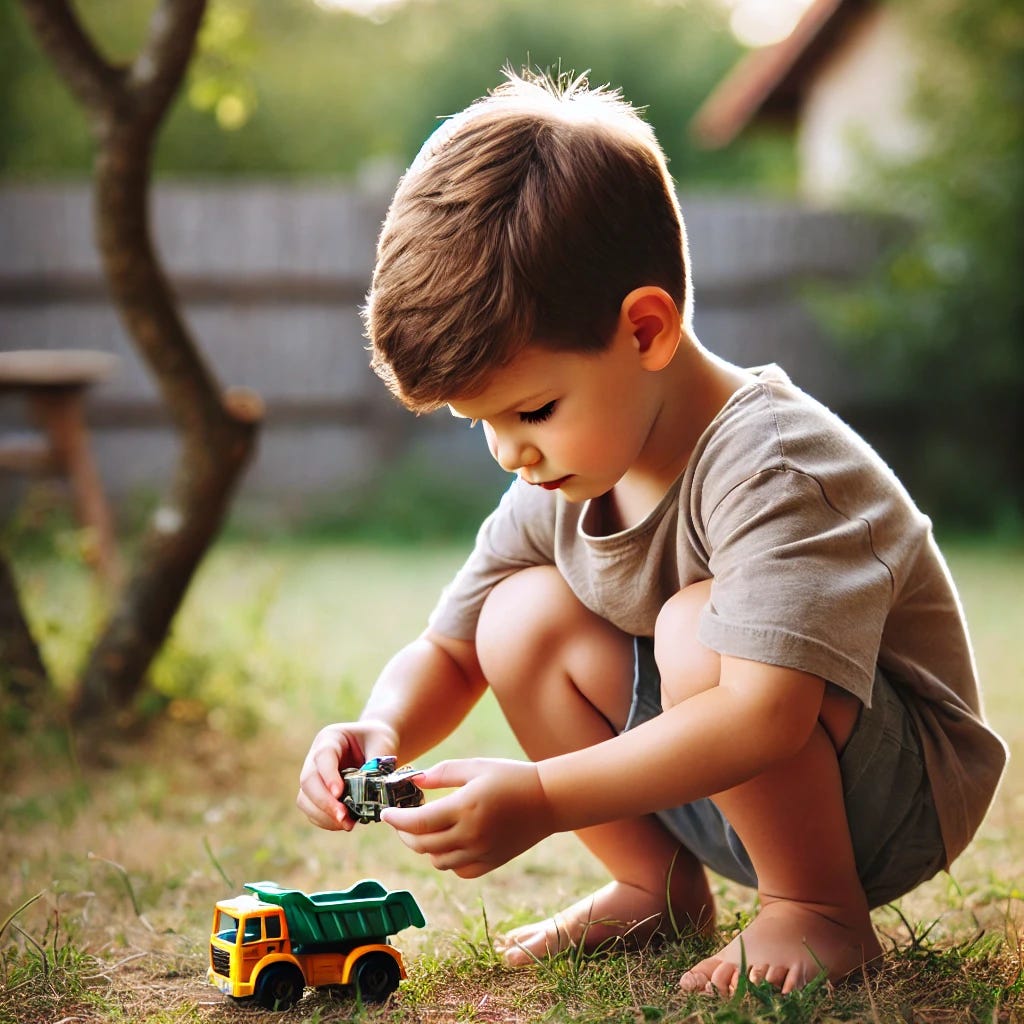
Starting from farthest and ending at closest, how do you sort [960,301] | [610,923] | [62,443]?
[960,301] → [62,443] → [610,923]

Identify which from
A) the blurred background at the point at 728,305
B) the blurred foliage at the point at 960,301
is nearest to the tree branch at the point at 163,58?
the blurred background at the point at 728,305

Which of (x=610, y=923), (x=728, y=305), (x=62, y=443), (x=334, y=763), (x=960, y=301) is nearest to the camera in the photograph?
(x=334, y=763)

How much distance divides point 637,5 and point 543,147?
25.8m

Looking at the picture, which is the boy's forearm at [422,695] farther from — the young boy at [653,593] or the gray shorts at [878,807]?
the gray shorts at [878,807]

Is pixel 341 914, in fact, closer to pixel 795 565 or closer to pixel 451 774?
pixel 451 774

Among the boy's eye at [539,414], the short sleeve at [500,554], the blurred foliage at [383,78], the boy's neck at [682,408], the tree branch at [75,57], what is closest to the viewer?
the boy's eye at [539,414]

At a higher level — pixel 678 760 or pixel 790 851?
pixel 678 760

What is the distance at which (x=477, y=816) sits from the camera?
140cm

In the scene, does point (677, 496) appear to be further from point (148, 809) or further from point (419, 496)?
point (419, 496)

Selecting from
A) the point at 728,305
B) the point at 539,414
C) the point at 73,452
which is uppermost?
the point at 539,414

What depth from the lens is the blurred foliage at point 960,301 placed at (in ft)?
23.2

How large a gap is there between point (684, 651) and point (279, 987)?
61 cm

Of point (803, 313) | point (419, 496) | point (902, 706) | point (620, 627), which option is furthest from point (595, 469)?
point (803, 313)

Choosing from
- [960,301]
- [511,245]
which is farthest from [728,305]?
[511,245]
